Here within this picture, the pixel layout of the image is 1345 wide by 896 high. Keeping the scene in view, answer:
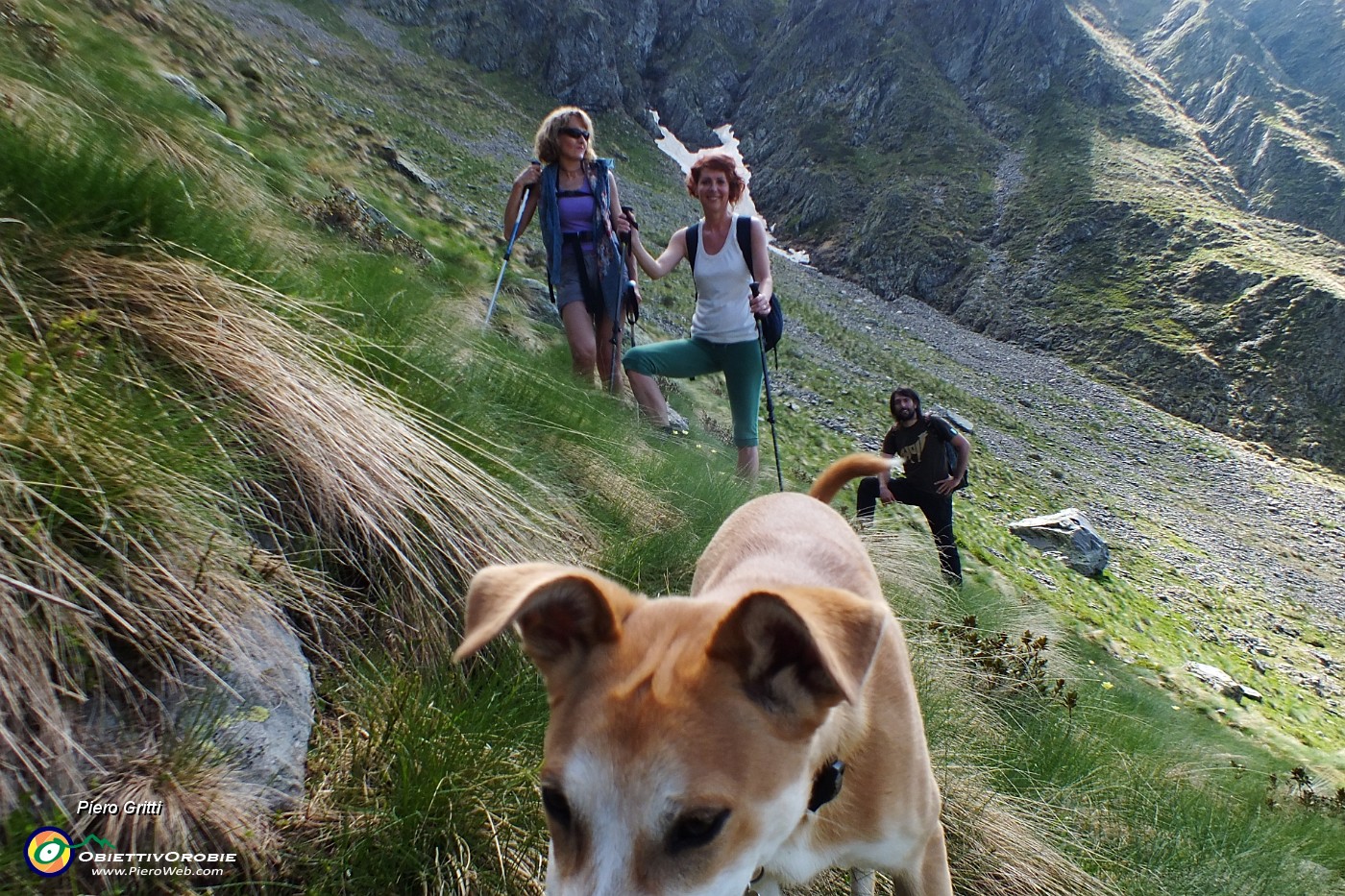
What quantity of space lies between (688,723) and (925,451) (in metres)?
6.53

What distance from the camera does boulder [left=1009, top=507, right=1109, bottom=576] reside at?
13.4 metres

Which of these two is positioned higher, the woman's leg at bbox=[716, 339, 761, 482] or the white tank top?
the white tank top

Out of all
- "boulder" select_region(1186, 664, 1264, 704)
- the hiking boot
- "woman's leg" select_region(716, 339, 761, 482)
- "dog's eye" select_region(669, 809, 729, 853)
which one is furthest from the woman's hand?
"boulder" select_region(1186, 664, 1264, 704)

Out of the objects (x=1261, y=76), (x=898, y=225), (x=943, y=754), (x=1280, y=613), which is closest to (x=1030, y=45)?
(x=1261, y=76)

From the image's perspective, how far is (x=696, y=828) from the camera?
1.52 meters

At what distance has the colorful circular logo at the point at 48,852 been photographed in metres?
1.50

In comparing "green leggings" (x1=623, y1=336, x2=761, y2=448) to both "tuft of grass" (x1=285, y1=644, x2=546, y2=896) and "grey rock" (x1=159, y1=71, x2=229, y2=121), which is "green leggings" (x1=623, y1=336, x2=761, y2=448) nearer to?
"tuft of grass" (x1=285, y1=644, x2=546, y2=896)

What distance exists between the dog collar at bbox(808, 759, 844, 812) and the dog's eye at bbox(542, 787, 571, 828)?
726mm

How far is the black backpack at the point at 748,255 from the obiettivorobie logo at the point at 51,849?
5.09 m

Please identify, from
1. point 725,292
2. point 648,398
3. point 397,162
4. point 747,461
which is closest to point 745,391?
point 747,461

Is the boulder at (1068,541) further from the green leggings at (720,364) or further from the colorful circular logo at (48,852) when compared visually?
the colorful circular logo at (48,852)

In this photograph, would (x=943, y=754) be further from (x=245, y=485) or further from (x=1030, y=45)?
(x=1030, y=45)

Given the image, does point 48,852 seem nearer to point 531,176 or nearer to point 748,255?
point 748,255

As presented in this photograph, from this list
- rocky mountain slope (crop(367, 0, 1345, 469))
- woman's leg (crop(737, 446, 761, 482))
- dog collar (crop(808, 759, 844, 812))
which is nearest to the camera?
dog collar (crop(808, 759, 844, 812))
